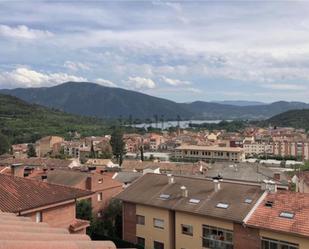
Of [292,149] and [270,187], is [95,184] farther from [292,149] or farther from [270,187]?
[292,149]

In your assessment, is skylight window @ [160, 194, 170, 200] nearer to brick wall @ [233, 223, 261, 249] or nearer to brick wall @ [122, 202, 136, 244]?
brick wall @ [122, 202, 136, 244]

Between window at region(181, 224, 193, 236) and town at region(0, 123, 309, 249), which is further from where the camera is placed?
window at region(181, 224, 193, 236)

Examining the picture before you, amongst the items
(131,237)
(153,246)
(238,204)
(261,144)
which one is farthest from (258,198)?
(261,144)

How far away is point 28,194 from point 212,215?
11.5m

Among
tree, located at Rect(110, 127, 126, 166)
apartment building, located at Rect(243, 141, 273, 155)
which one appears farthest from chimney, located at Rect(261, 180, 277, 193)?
apartment building, located at Rect(243, 141, 273, 155)

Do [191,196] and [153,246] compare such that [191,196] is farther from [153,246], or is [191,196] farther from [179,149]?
[179,149]

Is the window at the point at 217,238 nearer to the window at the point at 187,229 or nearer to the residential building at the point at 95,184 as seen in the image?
the window at the point at 187,229

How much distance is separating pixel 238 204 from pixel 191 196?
393 cm

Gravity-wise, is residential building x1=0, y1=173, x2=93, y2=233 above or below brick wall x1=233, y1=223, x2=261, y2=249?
above

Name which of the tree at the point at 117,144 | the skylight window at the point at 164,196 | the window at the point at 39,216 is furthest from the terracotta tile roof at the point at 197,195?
the tree at the point at 117,144

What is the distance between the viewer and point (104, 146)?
451ft

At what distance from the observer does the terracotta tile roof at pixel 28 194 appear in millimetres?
19484

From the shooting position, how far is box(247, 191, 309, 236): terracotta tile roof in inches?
899

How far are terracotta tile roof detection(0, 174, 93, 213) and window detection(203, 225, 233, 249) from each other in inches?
331
